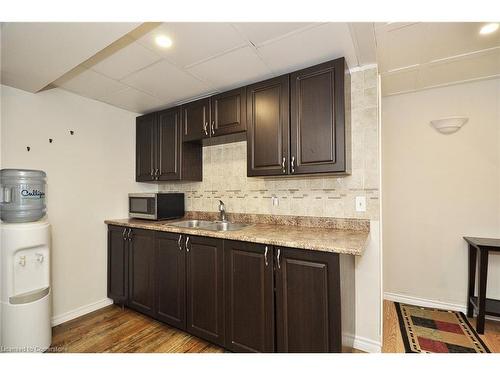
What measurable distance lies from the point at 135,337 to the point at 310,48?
8.67 ft

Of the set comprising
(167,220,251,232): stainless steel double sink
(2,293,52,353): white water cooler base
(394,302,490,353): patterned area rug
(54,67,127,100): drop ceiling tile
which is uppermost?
(54,67,127,100): drop ceiling tile

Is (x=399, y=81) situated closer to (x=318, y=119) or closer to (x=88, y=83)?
(x=318, y=119)

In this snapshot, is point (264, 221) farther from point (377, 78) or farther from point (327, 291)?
point (377, 78)

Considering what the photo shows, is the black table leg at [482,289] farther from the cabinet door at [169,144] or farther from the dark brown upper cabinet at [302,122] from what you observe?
the cabinet door at [169,144]

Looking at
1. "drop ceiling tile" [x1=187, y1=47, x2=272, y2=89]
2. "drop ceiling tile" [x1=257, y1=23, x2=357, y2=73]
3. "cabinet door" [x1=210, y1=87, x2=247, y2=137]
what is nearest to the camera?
"drop ceiling tile" [x1=257, y1=23, x2=357, y2=73]

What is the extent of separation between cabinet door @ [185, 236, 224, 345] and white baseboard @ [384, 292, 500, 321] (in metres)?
2.01

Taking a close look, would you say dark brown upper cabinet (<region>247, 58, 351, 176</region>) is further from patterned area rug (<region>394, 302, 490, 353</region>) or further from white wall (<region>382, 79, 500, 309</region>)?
patterned area rug (<region>394, 302, 490, 353</region>)

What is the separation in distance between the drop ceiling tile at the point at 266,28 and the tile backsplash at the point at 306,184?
77cm

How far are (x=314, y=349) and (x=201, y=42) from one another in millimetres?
2027

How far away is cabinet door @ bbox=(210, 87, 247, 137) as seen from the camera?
206 cm

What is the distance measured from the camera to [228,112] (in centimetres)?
214

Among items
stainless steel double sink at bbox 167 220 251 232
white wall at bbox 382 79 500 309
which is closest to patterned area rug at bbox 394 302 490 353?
white wall at bbox 382 79 500 309

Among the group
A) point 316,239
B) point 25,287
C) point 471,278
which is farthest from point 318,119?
point 25,287
